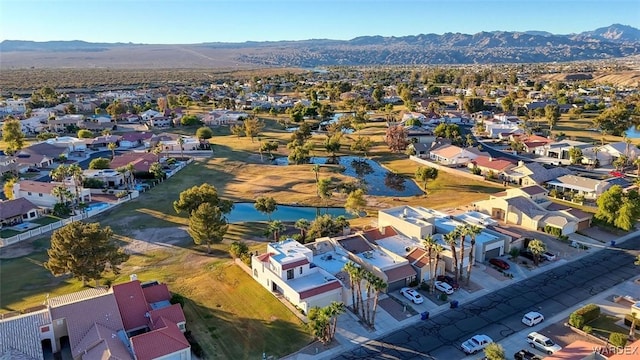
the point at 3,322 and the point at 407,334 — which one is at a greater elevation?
the point at 3,322

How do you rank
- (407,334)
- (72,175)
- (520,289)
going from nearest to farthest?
1. (407,334)
2. (520,289)
3. (72,175)

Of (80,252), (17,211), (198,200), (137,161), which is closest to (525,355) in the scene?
(80,252)

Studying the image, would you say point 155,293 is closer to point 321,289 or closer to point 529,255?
point 321,289

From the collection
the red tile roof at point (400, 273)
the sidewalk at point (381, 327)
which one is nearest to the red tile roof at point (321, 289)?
the sidewalk at point (381, 327)

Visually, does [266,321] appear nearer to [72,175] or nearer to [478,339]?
[478,339]

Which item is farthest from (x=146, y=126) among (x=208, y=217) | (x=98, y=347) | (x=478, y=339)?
(x=478, y=339)

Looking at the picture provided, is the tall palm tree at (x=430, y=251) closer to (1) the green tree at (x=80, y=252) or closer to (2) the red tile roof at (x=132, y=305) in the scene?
(2) the red tile roof at (x=132, y=305)

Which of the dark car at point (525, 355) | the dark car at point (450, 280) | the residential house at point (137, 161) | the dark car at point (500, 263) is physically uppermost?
the residential house at point (137, 161)
